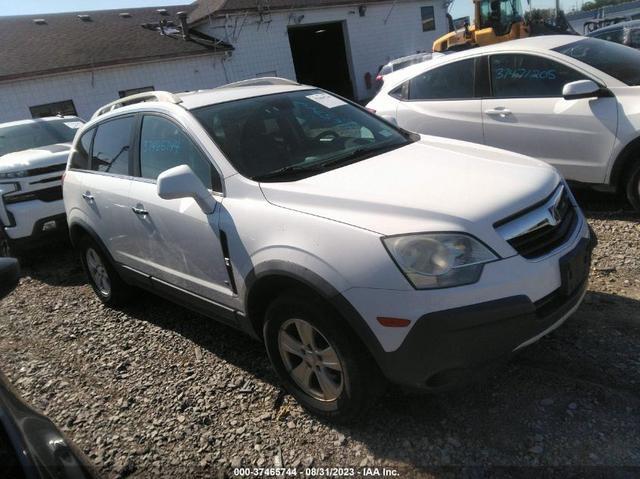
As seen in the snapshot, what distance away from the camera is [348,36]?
25172mm

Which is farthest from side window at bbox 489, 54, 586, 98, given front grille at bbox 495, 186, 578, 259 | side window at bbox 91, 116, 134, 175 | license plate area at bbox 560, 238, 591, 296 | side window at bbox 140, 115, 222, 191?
side window at bbox 91, 116, 134, 175

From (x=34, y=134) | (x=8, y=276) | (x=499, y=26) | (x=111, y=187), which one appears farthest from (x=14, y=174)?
(x=499, y=26)

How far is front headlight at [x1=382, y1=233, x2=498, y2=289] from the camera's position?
2.21 metres

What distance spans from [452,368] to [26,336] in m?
4.01

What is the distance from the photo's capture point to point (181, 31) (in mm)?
21219

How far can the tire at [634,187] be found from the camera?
4.51 meters

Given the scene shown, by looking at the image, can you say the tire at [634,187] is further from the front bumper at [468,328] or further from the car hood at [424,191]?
the front bumper at [468,328]

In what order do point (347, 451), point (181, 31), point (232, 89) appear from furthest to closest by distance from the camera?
1. point (181, 31)
2. point (232, 89)
3. point (347, 451)

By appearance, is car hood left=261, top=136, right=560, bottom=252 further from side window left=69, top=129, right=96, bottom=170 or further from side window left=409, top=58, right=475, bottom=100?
side window left=409, top=58, right=475, bottom=100

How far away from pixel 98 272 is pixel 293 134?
2.53m

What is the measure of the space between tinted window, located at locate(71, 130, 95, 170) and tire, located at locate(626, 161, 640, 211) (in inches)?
182

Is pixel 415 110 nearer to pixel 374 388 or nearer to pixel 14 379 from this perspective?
pixel 374 388

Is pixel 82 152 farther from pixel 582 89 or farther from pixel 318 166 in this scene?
pixel 582 89

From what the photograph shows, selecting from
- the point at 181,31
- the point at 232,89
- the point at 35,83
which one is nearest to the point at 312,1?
the point at 181,31
